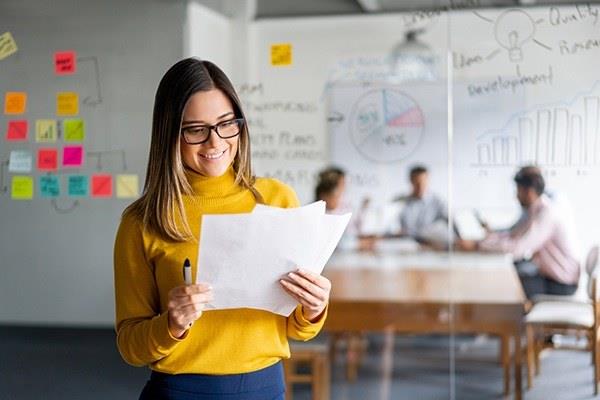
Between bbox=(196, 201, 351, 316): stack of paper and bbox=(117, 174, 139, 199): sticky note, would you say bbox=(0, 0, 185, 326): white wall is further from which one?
bbox=(196, 201, 351, 316): stack of paper

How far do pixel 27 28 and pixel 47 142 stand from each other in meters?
0.37

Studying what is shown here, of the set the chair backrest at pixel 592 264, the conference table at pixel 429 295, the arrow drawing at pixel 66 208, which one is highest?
the arrow drawing at pixel 66 208

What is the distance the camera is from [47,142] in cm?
293

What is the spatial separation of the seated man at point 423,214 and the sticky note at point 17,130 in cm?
132

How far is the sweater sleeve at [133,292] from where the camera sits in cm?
165

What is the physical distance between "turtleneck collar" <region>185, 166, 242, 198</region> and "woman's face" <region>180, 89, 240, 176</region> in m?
0.02

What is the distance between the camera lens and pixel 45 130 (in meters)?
2.93

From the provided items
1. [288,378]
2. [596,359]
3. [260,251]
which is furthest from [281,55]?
[260,251]

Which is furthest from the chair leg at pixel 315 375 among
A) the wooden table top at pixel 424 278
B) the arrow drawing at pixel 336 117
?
the arrow drawing at pixel 336 117

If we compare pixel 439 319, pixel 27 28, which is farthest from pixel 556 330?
pixel 27 28

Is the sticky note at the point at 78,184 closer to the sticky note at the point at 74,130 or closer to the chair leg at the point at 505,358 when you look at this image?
the sticky note at the point at 74,130

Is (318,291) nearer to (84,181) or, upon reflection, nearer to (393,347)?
(84,181)

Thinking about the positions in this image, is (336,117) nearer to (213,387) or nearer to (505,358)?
(505,358)

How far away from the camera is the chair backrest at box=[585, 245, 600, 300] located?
9.80 ft
